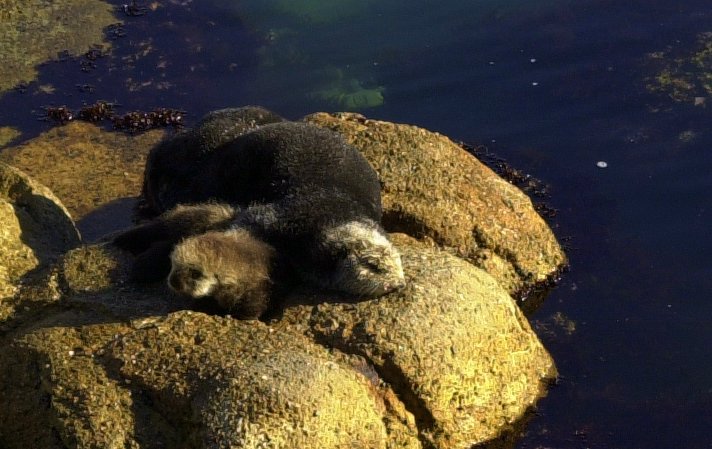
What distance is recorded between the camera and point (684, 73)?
36.2 feet

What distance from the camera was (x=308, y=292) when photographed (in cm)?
639

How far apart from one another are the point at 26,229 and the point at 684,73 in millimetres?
7426

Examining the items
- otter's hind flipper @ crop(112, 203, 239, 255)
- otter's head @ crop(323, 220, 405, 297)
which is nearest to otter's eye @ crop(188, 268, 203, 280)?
otter's hind flipper @ crop(112, 203, 239, 255)

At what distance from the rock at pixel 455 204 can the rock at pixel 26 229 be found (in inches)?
90.2

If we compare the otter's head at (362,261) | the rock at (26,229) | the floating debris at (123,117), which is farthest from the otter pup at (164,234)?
the floating debris at (123,117)

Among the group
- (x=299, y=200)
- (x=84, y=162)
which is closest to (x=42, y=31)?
(x=84, y=162)

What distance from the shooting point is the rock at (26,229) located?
22.3 ft

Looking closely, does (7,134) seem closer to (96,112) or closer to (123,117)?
(96,112)

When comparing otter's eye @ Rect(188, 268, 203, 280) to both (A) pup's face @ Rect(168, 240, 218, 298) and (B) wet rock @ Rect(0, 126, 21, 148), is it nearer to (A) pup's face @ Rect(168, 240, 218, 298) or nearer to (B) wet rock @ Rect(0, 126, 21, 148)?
(A) pup's face @ Rect(168, 240, 218, 298)

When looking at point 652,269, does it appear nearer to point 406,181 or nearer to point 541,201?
point 541,201

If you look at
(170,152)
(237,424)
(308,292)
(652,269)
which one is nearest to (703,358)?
(652,269)

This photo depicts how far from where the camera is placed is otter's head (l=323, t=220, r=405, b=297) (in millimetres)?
6219

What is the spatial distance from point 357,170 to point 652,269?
9.75ft

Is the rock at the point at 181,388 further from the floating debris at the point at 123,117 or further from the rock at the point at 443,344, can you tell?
the floating debris at the point at 123,117
